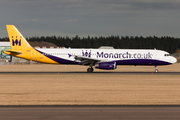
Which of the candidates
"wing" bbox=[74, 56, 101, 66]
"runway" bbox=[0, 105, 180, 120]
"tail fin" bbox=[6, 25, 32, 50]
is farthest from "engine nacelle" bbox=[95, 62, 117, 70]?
"runway" bbox=[0, 105, 180, 120]

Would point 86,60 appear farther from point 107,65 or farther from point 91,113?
point 91,113

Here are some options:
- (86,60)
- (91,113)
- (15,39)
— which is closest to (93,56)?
(86,60)

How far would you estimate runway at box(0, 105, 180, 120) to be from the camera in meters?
12.5

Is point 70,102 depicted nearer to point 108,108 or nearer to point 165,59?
point 108,108

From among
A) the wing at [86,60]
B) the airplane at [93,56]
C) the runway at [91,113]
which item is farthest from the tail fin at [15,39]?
the runway at [91,113]

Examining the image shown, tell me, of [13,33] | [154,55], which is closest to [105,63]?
[154,55]

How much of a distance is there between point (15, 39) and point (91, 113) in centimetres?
3520

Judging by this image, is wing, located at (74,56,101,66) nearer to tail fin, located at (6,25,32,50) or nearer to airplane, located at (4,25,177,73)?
airplane, located at (4,25,177,73)

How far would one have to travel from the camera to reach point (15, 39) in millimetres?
46250

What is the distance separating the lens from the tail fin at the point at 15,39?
4606cm

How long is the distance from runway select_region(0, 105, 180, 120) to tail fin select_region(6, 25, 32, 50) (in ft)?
104

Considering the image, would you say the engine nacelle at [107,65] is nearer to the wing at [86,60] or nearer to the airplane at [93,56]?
the airplane at [93,56]

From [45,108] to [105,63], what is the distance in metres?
27.6

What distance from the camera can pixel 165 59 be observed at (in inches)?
1786
